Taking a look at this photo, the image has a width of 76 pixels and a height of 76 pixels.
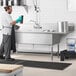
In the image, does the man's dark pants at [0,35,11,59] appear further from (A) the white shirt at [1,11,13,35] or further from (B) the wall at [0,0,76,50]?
(B) the wall at [0,0,76,50]

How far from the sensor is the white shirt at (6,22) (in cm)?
552

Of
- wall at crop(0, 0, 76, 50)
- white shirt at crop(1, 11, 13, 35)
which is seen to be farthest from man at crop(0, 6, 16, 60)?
wall at crop(0, 0, 76, 50)

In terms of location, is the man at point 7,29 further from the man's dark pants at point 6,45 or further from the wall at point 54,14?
the wall at point 54,14

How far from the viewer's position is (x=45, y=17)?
693cm

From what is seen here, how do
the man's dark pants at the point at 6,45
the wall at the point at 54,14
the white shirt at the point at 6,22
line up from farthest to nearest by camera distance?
the wall at the point at 54,14 → the man's dark pants at the point at 6,45 → the white shirt at the point at 6,22

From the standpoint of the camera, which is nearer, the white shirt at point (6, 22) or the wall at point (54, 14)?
the white shirt at point (6, 22)

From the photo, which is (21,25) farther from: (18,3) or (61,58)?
(61,58)

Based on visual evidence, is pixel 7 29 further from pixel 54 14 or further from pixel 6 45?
pixel 54 14

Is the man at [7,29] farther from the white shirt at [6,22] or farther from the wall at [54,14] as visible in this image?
the wall at [54,14]

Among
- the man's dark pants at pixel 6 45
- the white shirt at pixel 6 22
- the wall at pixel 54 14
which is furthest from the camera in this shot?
the wall at pixel 54 14

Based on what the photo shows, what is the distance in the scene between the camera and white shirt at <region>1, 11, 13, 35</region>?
5523 millimetres

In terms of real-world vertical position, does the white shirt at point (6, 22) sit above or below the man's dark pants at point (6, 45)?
above

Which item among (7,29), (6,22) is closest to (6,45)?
(7,29)

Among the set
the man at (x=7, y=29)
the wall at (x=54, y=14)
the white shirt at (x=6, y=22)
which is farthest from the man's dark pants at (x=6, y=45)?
the wall at (x=54, y=14)
